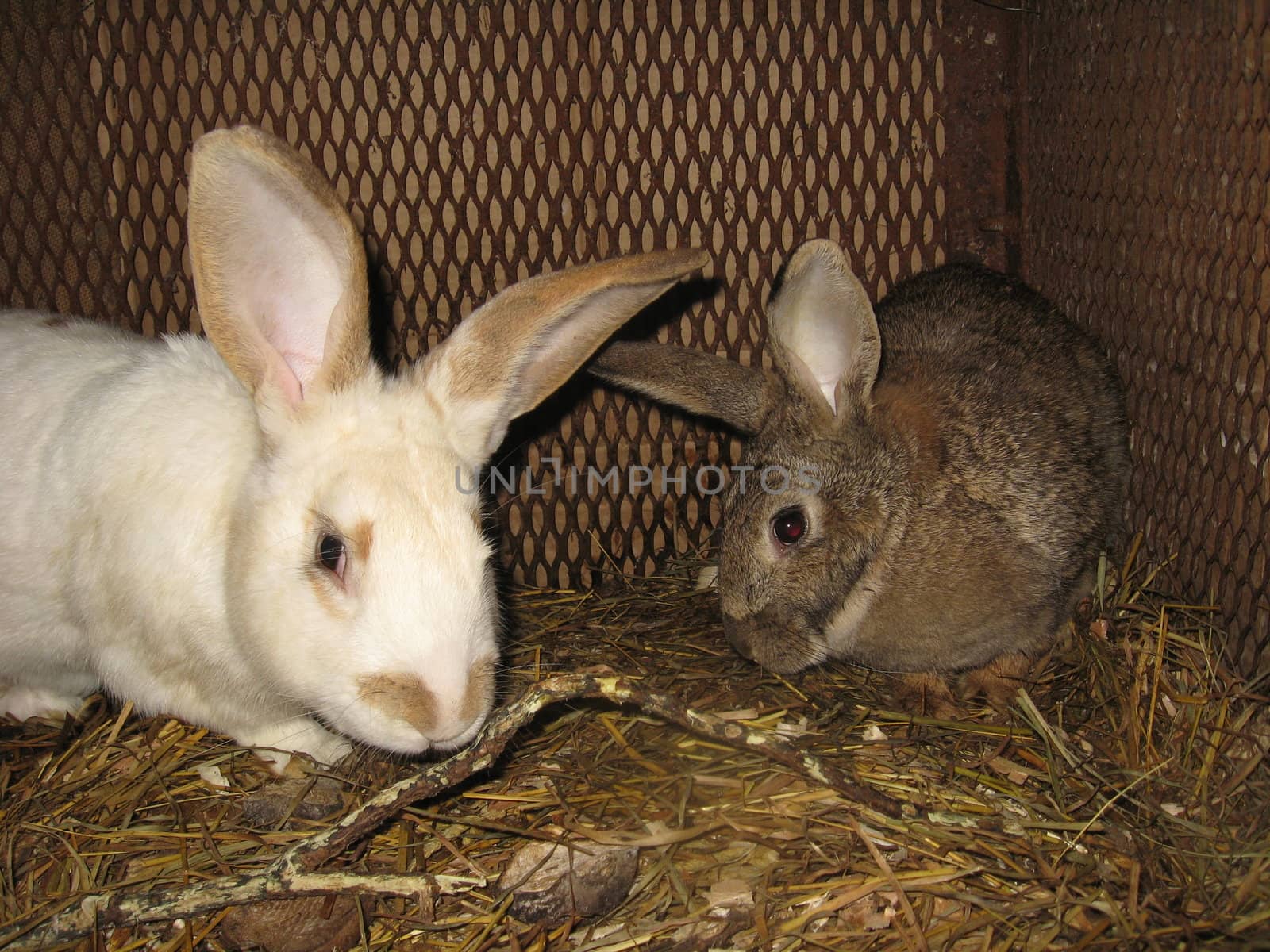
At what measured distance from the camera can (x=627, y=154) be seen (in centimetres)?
371

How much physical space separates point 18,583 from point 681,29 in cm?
267

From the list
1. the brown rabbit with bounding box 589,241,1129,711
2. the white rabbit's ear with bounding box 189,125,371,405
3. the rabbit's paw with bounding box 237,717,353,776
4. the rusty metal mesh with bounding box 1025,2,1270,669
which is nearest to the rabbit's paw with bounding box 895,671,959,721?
the brown rabbit with bounding box 589,241,1129,711

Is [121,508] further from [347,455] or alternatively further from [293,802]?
[293,802]

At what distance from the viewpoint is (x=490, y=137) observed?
12.1 feet

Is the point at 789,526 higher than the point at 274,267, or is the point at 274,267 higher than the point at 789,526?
the point at 274,267

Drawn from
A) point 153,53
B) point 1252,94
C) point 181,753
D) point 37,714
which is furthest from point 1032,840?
point 153,53

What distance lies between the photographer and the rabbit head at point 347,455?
2.04 meters

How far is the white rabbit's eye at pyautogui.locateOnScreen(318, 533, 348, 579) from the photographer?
2.11 m

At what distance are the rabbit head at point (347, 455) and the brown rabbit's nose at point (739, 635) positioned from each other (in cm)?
97

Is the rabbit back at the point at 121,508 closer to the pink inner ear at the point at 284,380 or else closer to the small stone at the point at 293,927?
the pink inner ear at the point at 284,380

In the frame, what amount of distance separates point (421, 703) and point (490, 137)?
2315mm

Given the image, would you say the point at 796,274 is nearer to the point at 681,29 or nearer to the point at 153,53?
the point at 681,29

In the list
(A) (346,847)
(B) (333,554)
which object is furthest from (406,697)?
(A) (346,847)

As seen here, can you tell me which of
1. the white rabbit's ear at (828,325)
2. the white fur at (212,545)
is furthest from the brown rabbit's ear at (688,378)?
the white fur at (212,545)
